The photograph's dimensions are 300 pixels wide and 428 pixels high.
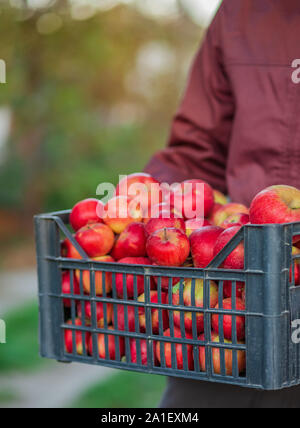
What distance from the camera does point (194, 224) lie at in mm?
1421

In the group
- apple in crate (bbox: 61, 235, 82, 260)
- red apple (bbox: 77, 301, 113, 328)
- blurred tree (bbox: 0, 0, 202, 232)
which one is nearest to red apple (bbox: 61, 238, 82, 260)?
apple in crate (bbox: 61, 235, 82, 260)

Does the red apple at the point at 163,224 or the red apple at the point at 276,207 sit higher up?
the red apple at the point at 276,207

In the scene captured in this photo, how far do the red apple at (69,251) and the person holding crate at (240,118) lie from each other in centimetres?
40

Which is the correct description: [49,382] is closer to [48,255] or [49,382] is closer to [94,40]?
[48,255]

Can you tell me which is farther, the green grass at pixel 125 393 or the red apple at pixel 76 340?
the green grass at pixel 125 393

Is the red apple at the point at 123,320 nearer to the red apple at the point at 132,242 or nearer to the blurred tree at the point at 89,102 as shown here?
the red apple at the point at 132,242

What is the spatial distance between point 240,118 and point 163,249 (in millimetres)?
539

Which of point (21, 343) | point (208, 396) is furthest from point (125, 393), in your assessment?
point (208, 396)

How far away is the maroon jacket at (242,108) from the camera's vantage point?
1.56 meters

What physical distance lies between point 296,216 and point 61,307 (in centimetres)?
52

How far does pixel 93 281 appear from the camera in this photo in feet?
4.24

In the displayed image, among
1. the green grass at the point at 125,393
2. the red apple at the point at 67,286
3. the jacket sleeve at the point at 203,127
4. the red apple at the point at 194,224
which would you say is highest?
the jacket sleeve at the point at 203,127

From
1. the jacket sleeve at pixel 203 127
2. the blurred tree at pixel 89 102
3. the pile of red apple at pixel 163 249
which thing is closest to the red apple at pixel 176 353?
the pile of red apple at pixel 163 249

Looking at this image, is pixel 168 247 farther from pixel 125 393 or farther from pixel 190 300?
Answer: pixel 125 393
